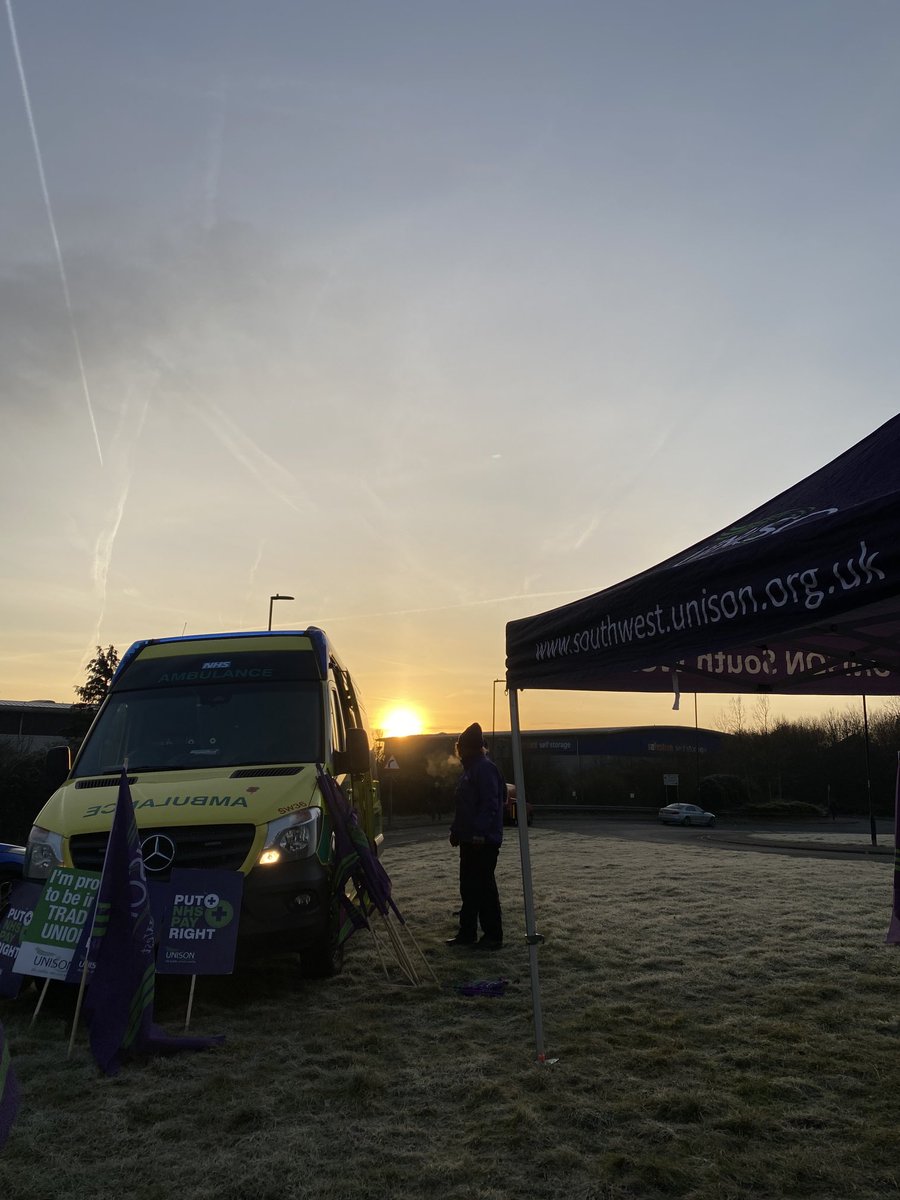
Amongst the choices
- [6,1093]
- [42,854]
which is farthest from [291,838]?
[6,1093]

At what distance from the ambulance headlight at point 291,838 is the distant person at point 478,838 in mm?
2205

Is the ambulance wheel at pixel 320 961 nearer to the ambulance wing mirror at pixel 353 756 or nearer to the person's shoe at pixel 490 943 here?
the ambulance wing mirror at pixel 353 756

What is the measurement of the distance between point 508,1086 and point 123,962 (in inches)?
92.5

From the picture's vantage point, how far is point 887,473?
465cm

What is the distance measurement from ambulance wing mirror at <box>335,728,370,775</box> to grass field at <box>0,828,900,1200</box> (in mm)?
1640

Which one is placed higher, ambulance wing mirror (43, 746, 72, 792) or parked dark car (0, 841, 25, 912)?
ambulance wing mirror (43, 746, 72, 792)

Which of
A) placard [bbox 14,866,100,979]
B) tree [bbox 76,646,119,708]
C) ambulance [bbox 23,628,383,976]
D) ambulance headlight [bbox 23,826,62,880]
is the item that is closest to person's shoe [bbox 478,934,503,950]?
ambulance [bbox 23,628,383,976]

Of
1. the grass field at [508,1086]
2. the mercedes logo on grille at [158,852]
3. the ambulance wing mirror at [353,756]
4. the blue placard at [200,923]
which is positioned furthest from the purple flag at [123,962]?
the ambulance wing mirror at [353,756]

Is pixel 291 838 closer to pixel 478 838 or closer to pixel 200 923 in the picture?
pixel 200 923

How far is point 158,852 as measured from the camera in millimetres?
6211

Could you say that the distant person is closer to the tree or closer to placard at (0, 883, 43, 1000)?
placard at (0, 883, 43, 1000)

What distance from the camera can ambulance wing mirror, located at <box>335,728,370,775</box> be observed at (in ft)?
23.9

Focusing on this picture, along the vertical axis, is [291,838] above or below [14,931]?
above

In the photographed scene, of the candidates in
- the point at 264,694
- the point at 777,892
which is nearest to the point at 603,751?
the point at 777,892
